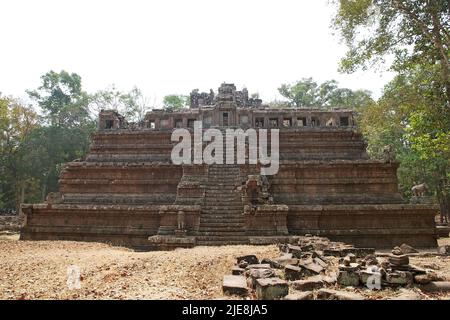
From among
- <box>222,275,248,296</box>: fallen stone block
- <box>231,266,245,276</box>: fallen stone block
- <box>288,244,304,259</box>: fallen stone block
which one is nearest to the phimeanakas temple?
<box>288,244,304,259</box>: fallen stone block

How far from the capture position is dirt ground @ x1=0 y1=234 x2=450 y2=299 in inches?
234

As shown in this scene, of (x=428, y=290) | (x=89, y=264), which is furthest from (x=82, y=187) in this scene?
(x=428, y=290)

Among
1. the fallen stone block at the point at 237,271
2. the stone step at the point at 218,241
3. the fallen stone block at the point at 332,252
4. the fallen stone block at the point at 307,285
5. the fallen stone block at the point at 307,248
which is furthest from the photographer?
the stone step at the point at 218,241

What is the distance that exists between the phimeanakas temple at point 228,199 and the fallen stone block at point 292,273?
5.92m

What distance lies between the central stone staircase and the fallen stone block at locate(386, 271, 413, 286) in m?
7.42

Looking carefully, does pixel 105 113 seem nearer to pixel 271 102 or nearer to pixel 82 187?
pixel 82 187

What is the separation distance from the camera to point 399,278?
614cm

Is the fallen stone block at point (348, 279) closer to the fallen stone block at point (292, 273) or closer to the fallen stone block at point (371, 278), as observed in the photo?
the fallen stone block at point (371, 278)

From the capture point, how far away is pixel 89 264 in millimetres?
8672

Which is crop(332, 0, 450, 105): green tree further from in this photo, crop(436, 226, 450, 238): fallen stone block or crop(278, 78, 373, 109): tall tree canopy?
crop(278, 78, 373, 109): tall tree canopy

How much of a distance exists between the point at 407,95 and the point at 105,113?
2035 cm

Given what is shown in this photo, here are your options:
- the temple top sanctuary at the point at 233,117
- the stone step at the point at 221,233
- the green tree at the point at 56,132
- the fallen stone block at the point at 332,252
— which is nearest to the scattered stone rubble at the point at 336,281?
the fallen stone block at the point at 332,252

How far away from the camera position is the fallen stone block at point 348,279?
20.5 ft

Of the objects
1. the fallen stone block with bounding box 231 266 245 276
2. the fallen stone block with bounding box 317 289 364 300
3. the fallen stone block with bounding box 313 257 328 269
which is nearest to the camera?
the fallen stone block with bounding box 317 289 364 300
